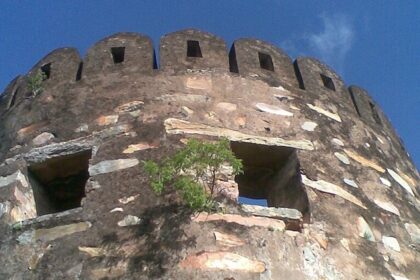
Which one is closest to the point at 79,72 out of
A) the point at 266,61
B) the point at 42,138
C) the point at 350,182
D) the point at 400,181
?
the point at 42,138

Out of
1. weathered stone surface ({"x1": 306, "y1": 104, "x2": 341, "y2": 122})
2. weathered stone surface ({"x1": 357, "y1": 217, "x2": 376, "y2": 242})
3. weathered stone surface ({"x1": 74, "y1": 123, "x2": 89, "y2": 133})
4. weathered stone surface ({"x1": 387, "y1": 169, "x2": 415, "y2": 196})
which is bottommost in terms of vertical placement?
weathered stone surface ({"x1": 357, "y1": 217, "x2": 376, "y2": 242})

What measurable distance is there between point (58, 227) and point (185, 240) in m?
0.86

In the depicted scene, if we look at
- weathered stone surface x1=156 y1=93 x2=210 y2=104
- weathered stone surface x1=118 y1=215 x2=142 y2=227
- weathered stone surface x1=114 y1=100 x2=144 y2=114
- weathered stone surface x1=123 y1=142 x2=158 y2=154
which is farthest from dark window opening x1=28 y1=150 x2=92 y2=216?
weathered stone surface x1=118 y1=215 x2=142 y2=227

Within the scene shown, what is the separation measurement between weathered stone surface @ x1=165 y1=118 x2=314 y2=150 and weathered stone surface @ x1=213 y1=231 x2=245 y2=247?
3.28ft

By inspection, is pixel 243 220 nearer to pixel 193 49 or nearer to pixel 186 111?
pixel 186 111

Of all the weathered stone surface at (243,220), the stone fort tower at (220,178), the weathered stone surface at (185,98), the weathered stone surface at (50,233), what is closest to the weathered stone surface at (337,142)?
the stone fort tower at (220,178)

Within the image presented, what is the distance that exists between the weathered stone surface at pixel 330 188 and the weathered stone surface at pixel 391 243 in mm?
276

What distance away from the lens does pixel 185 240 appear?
385 centimetres

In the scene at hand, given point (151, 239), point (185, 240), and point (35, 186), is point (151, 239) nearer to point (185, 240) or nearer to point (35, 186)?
point (185, 240)

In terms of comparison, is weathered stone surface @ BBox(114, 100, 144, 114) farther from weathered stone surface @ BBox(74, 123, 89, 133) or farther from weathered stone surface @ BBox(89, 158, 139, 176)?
weathered stone surface @ BBox(89, 158, 139, 176)

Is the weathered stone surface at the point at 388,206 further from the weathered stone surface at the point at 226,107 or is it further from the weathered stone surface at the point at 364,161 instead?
the weathered stone surface at the point at 226,107

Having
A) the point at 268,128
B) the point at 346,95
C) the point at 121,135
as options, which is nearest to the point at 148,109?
the point at 121,135

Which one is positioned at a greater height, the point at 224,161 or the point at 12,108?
the point at 12,108

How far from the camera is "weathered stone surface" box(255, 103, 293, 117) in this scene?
5133 mm
